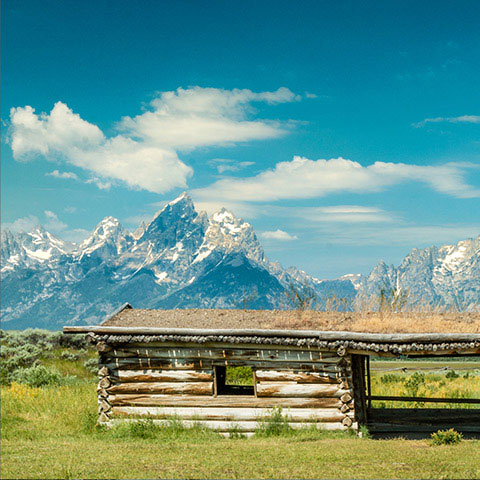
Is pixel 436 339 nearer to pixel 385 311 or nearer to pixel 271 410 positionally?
pixel 385 311

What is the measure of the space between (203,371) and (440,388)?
1293 cm

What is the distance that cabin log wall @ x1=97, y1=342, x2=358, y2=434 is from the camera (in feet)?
43.3

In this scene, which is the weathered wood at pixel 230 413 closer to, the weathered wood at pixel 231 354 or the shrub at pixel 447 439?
the weathered wood at pixel 231 354

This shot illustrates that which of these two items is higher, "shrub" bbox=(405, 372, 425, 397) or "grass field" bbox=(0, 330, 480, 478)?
"grass field" bbox=(0, 330, 480, 478)

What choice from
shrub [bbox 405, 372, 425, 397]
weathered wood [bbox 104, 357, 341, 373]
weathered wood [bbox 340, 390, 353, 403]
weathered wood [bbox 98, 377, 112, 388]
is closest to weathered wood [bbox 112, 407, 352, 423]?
weathered wood [bbox 340, 390, 353, 403]

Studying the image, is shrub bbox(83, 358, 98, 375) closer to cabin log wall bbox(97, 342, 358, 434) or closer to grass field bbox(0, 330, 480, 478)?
grass field bbox(0, 330, 480, 478)

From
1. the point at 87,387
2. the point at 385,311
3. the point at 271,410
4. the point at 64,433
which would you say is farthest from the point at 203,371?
the point at 87,387

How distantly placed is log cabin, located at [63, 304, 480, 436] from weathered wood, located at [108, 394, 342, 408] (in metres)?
0.02

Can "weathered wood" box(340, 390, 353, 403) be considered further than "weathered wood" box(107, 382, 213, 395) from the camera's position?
No

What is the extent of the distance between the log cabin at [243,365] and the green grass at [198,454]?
21.5 inches

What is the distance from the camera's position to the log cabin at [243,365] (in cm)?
1291

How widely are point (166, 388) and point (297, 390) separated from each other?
3278 mm

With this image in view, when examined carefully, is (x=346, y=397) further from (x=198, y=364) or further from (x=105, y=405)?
(x=105, y=405)

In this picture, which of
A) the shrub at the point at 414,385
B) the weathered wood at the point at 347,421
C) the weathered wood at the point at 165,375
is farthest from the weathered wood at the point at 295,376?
the shrub at the point at 414,385
